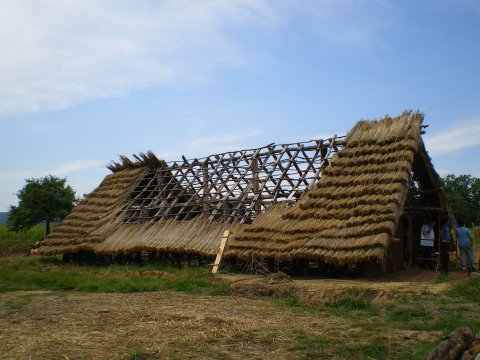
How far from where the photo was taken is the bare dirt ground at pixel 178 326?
21.9 ft

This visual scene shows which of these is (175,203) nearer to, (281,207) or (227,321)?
(281,207)

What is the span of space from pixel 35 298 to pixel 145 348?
18.5 ft

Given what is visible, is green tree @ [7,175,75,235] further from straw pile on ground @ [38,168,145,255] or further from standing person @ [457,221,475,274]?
standing person @ [457,221,475,274]

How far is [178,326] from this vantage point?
7848 mm

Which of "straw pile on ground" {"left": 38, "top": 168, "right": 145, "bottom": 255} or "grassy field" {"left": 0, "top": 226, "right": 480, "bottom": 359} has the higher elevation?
"straw pile on ground" {"left": 38, "top": 168, "right": 145, "bottom": 255}

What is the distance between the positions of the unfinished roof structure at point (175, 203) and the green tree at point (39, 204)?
8.62 meters

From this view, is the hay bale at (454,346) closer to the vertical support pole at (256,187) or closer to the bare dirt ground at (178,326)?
the bare dirt ground at (178,326)

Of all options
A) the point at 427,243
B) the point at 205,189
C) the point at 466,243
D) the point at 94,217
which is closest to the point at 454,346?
the point at 466,243

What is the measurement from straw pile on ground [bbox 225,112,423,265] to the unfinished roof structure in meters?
1.07

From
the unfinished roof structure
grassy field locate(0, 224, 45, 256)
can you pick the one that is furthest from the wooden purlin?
grassy field locate(0, 224, 45, 256)

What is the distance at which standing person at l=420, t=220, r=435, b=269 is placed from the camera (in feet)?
51.1

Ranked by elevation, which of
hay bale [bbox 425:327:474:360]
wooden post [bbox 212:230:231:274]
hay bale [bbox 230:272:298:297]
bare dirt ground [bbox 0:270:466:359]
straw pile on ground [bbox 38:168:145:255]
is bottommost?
bare dirt ground [bbox 0:270:466:359]

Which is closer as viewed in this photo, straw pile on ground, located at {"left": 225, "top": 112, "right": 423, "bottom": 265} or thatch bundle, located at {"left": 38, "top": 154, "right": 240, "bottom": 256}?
straw pile on ground, located at {"left": 225, "top": 112, "right": 423, "bottom": 265}

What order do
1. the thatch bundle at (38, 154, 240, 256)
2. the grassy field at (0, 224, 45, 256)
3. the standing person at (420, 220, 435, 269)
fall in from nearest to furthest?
1. the standing person at (420, 220, 435, 269)
2. the thatch bundle at (38, 154, 240, 256)
3. the grassy field at (0, 224, 45, 256)
